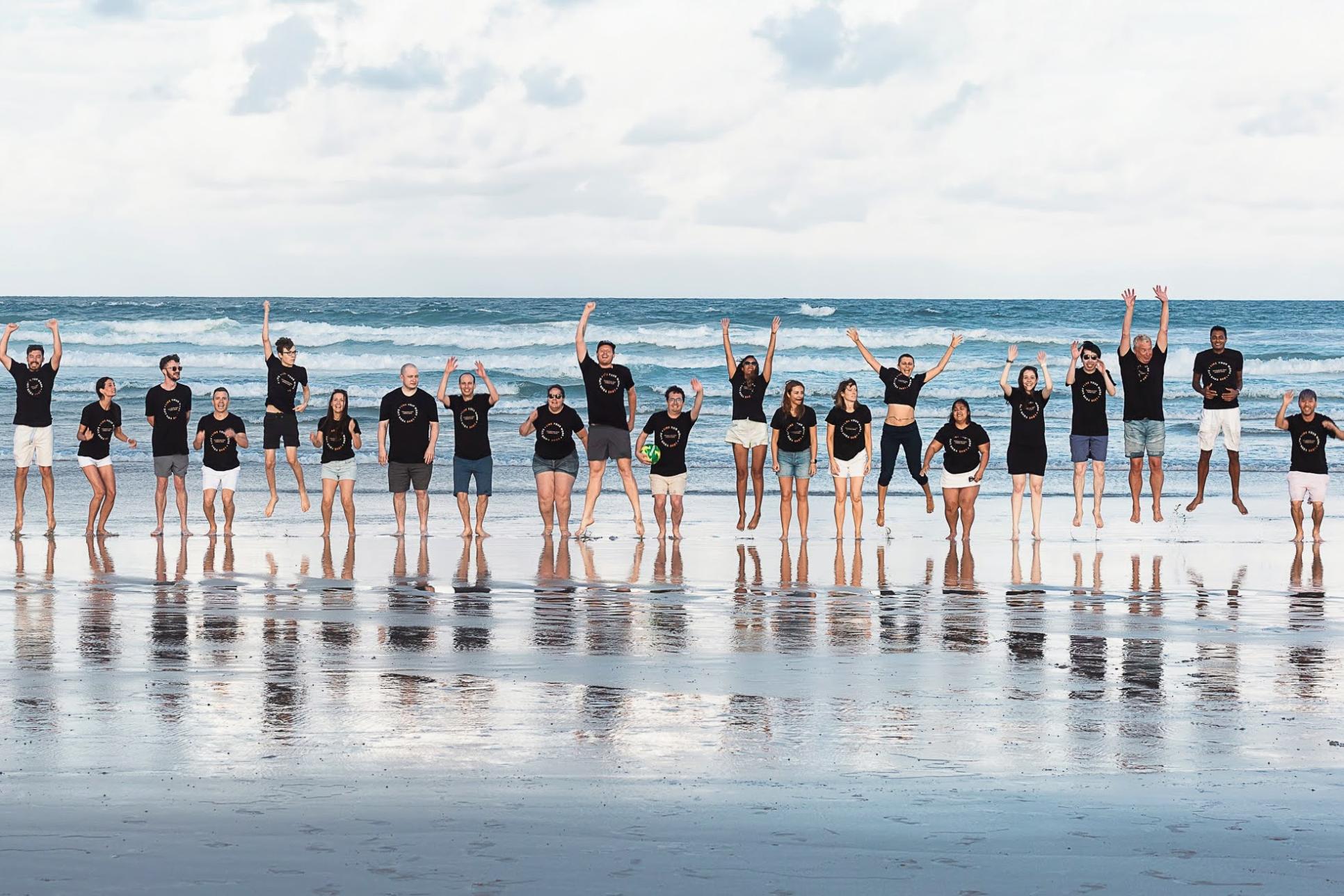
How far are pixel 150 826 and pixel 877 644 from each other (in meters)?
4.57

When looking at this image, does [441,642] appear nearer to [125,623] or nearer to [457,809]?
[125,623]

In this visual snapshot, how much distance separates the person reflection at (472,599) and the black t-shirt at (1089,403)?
20.7 feet

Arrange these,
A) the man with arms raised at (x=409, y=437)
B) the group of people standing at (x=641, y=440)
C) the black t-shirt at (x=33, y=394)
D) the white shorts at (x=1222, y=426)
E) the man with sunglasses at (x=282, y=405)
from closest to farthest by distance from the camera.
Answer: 1. the group of people standing at (x=641, y=440)
2. the man with arms raised at (x=409, y=437)
3. the black t-shirt at (x=33, y=394)
4. the white shorts at (x=1222, y=426)
5. the man with sunglasses at (x=282, y=405)

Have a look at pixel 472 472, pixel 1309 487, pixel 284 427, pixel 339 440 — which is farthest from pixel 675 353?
pixel 1309 487

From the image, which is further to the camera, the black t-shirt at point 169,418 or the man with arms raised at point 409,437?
the black t-shirt at point 169,418

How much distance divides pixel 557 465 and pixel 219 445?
3.40 m

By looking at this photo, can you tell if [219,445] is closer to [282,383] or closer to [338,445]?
[338,445]

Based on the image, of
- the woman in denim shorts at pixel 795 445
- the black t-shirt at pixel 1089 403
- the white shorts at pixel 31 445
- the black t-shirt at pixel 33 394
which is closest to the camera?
the woman in denim shorts at pixel 795 445

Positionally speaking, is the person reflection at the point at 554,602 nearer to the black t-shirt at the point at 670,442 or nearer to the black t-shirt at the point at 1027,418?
the black t-shirt at the point at 670,442

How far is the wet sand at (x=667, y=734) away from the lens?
4.84 meters

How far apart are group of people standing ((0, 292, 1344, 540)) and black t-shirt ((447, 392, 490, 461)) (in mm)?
14

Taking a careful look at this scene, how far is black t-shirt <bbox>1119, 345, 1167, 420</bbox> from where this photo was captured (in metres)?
16.0

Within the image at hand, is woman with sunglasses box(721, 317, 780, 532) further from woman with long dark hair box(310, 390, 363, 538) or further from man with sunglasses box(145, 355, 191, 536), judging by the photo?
man with sunglasses box(145, 355, 191, 536)

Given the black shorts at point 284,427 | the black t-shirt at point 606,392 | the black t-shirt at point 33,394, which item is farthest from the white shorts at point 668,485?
the black t-shirt at point 33,394
